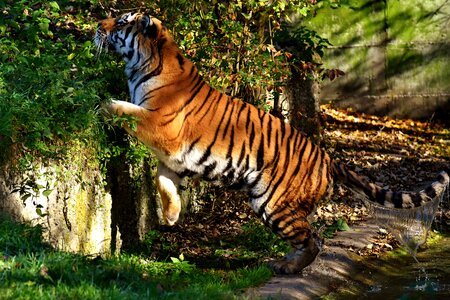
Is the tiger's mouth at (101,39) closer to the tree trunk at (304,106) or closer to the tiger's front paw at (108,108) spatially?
the tiger's front paw at (108,108)

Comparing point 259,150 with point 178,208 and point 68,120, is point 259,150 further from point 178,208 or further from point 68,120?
point 68,120

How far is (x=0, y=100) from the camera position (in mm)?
6395

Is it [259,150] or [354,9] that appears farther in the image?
[354,9]

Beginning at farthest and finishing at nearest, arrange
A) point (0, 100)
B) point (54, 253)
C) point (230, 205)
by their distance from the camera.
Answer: point (230, 205) < point (0, 100) < point (54, 253)

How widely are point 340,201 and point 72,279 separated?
17.7 ft

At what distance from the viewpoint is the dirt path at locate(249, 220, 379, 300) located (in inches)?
265

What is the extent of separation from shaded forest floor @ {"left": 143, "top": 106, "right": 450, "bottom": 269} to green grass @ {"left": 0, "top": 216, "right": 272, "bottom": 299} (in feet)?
4.68

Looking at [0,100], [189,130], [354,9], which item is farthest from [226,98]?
[354,9]

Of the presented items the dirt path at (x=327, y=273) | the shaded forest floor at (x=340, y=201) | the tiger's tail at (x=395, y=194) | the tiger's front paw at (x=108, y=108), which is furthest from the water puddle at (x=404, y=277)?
the tiger's front paw at (x=108, y=108)

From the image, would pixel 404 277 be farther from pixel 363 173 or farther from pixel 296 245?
pixel 363 173

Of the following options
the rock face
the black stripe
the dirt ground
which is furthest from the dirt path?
the rock face

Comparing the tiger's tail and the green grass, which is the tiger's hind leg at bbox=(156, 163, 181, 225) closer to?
the green grass

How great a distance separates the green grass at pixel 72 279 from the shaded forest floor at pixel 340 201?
1.43 metres

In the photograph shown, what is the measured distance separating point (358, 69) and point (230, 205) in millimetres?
6016
